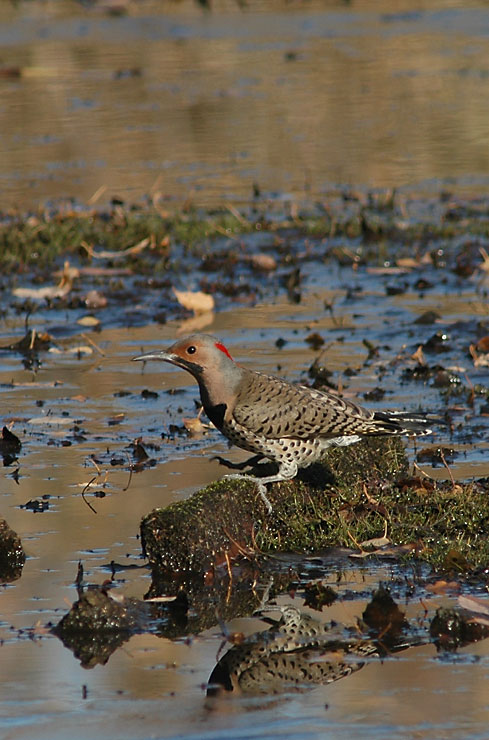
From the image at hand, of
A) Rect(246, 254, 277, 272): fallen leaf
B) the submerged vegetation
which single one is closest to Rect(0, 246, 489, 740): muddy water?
Rect(246, 254, 277, 272): fallen leaf

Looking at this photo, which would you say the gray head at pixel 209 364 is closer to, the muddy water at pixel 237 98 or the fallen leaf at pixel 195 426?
the fallen leaf at pixel 195 426

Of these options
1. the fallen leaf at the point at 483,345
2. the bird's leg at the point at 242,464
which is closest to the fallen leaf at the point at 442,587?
the bird's leg at the point at 242,464

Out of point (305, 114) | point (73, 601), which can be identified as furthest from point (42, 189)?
point (73, 601)

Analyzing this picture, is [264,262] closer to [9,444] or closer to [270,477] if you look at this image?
[9,444]

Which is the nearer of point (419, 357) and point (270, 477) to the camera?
point (270, 477)

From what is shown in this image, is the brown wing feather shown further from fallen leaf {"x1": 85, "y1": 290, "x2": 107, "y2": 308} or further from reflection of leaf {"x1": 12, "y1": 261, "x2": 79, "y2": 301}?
reflection of leaf {"x1": 12, "y1": 261, "x2": 79, "y2": 301}

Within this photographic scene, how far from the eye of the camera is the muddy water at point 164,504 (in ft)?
16.3

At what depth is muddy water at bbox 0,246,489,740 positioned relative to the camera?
16.3 feet

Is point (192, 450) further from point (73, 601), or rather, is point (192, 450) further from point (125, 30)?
point (125, 30)

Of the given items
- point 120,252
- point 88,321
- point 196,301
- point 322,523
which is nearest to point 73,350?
point 88,321

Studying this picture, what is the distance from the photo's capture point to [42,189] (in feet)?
55.6

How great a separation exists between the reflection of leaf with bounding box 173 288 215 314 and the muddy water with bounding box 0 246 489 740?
0.45 ft

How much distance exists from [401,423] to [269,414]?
2.54ft

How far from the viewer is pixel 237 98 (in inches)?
936
